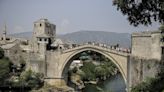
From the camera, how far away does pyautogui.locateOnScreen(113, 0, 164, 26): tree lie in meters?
11.5

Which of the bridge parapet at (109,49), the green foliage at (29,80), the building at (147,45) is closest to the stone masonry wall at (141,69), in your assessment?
the building at (147,45)

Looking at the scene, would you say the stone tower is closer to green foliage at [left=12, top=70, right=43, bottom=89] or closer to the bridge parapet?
the bridge parapet

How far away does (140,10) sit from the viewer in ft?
38.8

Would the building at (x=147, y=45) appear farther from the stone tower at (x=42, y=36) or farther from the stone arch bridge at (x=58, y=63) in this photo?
the stone tower at (x=42, y=36)

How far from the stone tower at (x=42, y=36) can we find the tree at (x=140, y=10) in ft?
76.7

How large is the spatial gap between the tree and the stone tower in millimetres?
23365

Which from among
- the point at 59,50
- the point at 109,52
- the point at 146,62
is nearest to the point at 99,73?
the point at 59,50

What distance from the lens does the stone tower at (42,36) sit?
3503cm

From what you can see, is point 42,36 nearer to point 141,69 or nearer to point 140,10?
point 141,69

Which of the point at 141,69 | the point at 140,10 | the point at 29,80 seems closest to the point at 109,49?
the point at 141,69

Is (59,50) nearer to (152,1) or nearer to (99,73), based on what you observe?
(99,73)

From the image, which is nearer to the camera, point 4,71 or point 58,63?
point 4,71

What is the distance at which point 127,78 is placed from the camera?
28.7 metres

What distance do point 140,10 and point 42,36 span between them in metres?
24.4
